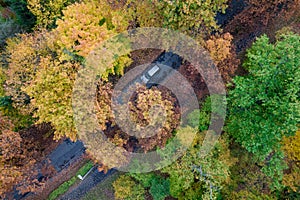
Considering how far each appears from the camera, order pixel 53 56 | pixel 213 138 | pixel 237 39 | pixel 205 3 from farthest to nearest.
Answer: pixel 237 39 < pixel 53 56 < pixel 213 138 < pixel 205 3

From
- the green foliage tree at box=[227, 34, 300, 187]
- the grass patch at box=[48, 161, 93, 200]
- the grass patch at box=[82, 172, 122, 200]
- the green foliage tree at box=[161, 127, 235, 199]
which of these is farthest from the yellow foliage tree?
→ the grass patch at box=[82, 172, 122, 200]

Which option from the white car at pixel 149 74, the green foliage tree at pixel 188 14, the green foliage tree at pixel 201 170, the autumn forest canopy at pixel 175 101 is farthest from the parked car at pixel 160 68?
the green foliage tree at pixel 201 170

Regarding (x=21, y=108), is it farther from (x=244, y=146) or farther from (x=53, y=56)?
(x=244, y=146)

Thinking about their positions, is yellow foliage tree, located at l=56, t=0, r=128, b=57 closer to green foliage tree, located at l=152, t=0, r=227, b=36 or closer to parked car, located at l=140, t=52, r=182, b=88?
green foliage tree, located at l=152, t=0, r=227, b=36

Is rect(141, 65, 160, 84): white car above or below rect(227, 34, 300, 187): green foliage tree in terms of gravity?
above

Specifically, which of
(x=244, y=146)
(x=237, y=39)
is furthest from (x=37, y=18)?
(x=244, y=146)

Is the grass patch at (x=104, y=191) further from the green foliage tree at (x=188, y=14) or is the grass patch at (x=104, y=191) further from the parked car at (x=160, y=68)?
the green foliage tree at (x=188, y=14)
